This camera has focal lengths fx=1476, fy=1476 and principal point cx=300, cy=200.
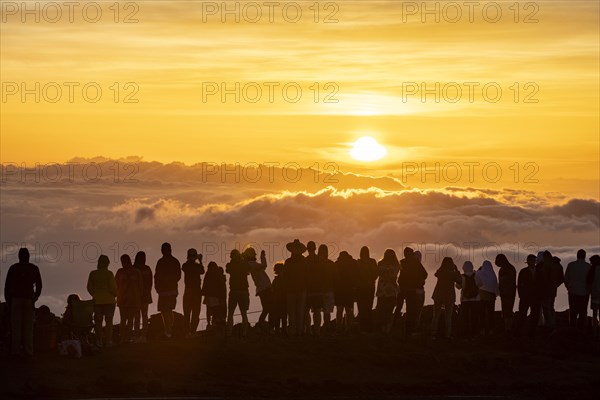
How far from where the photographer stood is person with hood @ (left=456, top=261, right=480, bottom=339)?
4041 cm

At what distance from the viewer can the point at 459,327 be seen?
41.5 m

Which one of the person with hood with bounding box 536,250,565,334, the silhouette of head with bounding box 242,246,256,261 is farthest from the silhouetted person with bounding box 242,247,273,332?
the person with hood with bounding box 536,250,565,334

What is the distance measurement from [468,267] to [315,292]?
4534 mm

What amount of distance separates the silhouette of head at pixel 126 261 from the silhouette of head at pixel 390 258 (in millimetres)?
6876

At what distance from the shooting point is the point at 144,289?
122ft

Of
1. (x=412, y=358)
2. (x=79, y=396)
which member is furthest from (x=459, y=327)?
(x=79, y=396)

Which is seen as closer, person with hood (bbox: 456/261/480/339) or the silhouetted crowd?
the silhouetted crowd

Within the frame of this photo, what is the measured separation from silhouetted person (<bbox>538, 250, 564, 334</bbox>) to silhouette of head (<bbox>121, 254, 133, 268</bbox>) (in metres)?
12.2

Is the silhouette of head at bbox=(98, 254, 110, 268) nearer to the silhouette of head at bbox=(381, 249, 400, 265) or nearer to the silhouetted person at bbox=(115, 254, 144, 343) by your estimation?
the silhouetted person at bbox=(115, 254, 144, 343)

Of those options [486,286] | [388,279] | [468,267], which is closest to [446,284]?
[468,267]

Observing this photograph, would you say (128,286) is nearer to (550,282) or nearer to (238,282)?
(238,282)

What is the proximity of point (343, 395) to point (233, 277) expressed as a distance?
5.67 metres

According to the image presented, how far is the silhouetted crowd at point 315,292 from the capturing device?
118 feet

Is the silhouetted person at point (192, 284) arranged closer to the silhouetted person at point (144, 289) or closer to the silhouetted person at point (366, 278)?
the silhouetted person at point (144, 289)
